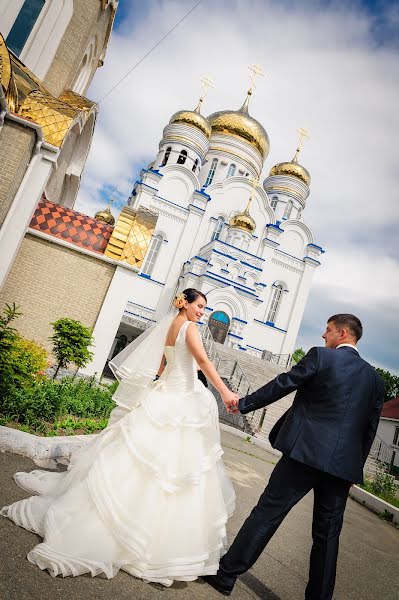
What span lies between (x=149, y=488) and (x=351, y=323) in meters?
1.82

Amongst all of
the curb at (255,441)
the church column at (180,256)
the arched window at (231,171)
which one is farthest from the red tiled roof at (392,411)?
the arched window at (231,171)

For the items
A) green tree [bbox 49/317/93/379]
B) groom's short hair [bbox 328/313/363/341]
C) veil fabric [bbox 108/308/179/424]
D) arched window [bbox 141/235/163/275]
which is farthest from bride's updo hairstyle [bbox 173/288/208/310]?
arched window [bbox 141/235/163/275]

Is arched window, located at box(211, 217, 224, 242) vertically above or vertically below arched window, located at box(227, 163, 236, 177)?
below

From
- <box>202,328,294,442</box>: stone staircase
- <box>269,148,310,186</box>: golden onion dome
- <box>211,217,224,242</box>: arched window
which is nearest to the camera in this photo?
<box>202,328,294,442</box>: stone staircase

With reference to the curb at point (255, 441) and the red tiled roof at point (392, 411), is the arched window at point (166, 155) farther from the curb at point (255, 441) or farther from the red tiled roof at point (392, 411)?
the red tiled roof at point (392, 411)

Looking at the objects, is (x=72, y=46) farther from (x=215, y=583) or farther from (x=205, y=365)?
(x=215, y=583)

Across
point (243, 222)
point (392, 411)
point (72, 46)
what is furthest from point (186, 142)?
point (392, 411)

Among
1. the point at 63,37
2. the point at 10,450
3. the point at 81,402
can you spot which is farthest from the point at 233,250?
the point at 10,450

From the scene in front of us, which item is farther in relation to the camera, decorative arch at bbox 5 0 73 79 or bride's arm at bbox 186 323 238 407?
decorative arch at bbox 5 0 73 79

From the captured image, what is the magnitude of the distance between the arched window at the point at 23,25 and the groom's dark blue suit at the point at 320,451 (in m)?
10.4

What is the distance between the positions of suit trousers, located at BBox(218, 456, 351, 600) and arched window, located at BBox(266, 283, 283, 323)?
26.3 m

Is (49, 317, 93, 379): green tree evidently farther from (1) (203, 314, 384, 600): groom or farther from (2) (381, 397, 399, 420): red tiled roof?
(2) (381, 397, 399, 420): red tiled roof

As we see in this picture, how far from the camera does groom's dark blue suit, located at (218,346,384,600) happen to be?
238 centimetres

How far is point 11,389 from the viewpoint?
4121 mm
